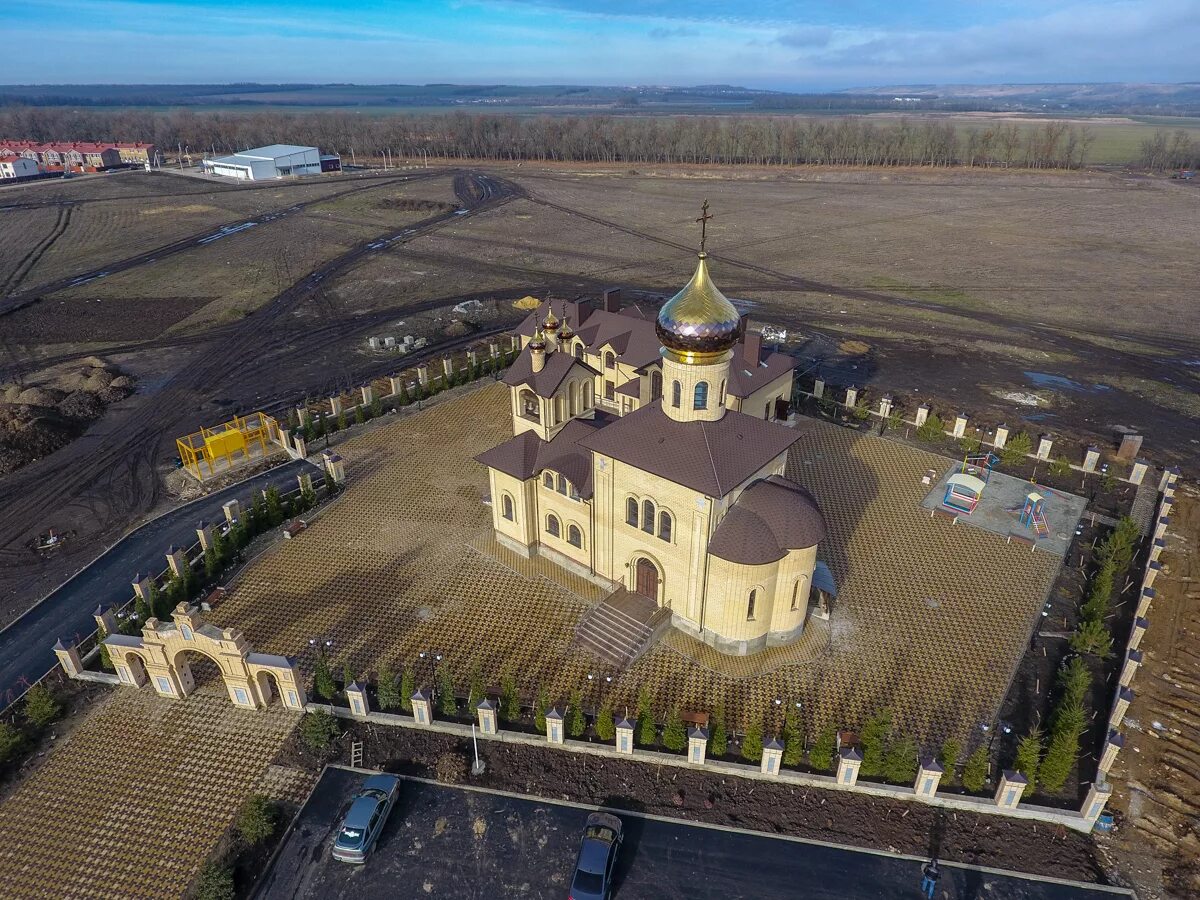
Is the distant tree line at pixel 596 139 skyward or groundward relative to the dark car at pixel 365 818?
skyward

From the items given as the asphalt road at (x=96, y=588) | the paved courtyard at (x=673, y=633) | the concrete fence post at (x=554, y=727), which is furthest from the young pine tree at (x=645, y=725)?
the asphalt road at (x=96, y=588)

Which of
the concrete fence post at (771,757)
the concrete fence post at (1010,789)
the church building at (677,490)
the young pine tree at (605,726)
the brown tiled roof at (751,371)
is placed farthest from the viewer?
the brown tiled roof at (751,371)

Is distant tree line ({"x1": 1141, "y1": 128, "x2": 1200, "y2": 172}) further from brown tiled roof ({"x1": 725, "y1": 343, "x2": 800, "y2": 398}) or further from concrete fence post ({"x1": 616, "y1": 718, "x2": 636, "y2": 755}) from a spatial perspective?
concrete fence post ({"x1": 616, "y1": 718, "x2": 636, "y2": 755})

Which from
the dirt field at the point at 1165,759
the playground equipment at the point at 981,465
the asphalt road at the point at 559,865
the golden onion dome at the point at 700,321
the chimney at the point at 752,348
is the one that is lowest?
the asphalt road at the point at 559,865

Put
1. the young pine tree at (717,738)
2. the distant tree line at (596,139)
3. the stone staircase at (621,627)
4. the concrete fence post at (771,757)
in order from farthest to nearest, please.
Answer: the distant tree line at (596,139) < the stone staircase at (621,627) < the young pine tree at (717,738) < the concrete fence post at (771,757)

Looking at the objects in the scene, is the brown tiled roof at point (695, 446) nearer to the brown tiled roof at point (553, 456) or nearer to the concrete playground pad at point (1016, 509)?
the brown tiled roof at point (553, 456)

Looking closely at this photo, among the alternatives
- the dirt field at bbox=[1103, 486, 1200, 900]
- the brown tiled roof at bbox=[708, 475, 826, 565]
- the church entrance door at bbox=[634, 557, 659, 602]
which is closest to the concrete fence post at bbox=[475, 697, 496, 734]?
the church entrance door at bbox=[634, 557, 659, 602]

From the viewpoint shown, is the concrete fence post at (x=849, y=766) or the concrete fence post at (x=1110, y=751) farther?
the concrete fence post at (x=849, y=766)

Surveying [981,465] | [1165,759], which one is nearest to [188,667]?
[1165,759]
